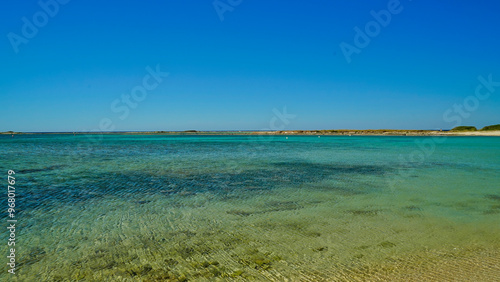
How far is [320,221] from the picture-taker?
7262 millimetres

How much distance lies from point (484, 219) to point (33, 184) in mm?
15221

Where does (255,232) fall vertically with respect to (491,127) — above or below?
below

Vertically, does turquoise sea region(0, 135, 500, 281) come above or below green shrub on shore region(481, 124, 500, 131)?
below

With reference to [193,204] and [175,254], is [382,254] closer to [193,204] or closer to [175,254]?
[175,254]

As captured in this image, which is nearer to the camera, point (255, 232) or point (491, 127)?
point (255, 232)

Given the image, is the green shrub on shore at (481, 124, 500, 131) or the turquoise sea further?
the green shrub on shore at (481, 124, 500, 131)

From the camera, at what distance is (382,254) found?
17.4 ft

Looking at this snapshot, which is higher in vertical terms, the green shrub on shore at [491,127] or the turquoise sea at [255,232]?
the green shrub on shore at [491,127]

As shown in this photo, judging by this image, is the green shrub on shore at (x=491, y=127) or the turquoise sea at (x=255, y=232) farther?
the green shrub on shore at (x=491, y=127)

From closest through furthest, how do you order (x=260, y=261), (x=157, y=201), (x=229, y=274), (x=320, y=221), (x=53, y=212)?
(x=229, y=274) < (x=260, y=261) < (x=320, y=221) < (x=53, y=212) < (x=157, y=201)

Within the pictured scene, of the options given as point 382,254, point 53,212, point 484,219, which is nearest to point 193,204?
point 53,212

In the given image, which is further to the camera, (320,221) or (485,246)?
(320,221)

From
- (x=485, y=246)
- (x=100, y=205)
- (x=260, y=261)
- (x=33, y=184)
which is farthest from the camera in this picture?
(x=33, y=184)

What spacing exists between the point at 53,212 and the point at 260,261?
6121 millimetres
